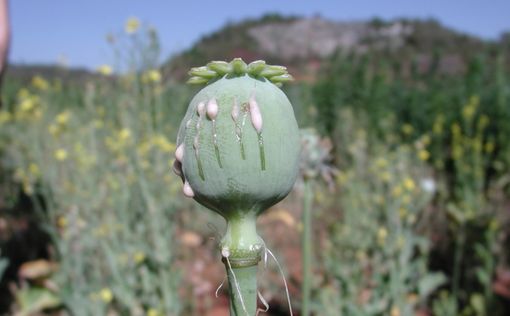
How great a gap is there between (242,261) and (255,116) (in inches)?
5.0

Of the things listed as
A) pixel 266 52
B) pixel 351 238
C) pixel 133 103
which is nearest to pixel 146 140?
pixel 133 103

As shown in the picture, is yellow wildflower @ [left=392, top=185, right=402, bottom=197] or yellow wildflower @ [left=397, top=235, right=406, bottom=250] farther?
yellow wildflower @ [left=392, top=185, right=402, bottom=197]

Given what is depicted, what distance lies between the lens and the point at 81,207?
3.20m

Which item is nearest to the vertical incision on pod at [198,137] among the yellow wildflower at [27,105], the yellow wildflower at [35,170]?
the yellow wildflower at [35,170]

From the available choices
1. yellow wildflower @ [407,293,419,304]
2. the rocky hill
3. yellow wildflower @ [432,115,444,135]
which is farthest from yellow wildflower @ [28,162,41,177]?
the rocky hill

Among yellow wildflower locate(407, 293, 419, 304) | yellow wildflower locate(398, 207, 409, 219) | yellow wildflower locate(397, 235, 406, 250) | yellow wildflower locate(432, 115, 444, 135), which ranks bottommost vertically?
yellow wildflower locate(407, 293, 419, 304)

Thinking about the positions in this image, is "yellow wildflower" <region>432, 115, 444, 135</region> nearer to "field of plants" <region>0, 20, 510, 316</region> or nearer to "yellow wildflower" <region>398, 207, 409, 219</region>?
"field of plants" <region>0, 20, 510, 316</region>

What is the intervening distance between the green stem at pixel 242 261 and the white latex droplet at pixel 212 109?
0.10m

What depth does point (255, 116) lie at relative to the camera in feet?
1.46

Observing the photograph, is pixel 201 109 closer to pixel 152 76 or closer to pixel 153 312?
pixel 153 312

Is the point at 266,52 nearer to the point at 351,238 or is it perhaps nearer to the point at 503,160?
the point at 503,160

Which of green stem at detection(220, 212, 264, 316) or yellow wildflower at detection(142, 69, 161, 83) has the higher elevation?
yellow wildflower at detection(142, 69, 161, 83)

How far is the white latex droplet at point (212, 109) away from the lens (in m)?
0.45

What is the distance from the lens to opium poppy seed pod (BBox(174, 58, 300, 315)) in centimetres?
45
